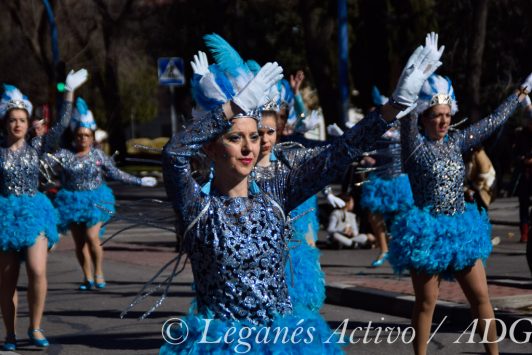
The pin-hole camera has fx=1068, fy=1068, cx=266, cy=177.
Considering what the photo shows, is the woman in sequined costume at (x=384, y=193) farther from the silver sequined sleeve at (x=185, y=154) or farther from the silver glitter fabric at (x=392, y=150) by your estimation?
the silver sequined sleeve at (x=185, y=154)

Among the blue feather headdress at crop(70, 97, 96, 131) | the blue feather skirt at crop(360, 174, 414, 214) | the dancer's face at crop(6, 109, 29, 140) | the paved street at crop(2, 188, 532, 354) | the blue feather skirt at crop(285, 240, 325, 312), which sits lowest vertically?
the paved street at crop(2, 188, 532, 354)

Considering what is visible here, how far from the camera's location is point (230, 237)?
14.3 ft

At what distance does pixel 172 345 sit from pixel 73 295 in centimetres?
730

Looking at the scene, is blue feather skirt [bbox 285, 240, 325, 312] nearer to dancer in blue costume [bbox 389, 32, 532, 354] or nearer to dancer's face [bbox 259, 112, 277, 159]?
dancer in blue costume [bbox 389, 32, 532, 354]

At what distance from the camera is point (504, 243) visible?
15383 millimetres

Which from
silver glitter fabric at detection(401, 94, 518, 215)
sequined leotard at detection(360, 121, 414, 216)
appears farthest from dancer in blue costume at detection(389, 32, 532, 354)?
sequined leotard at detection(360, 121, 414, 216)

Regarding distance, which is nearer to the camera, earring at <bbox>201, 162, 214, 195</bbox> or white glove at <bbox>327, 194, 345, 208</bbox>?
earring at <bbox>201, 162, 214, 195</bbox>

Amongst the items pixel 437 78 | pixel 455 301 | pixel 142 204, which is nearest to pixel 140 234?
pixel 455 301

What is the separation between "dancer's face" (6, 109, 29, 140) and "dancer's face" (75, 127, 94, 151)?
10.6 feet

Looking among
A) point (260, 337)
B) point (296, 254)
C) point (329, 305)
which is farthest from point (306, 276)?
point (329, 305)

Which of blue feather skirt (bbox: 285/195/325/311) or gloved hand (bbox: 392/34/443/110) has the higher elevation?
gloved hand (bbox: 392/34/443/110)

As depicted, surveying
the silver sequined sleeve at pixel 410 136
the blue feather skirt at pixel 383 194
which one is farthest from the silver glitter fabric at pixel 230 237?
the blue feather skirt at pixel 383 194

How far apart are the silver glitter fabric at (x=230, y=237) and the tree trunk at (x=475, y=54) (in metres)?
16.4

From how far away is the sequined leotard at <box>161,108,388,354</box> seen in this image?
4316 millimetres
